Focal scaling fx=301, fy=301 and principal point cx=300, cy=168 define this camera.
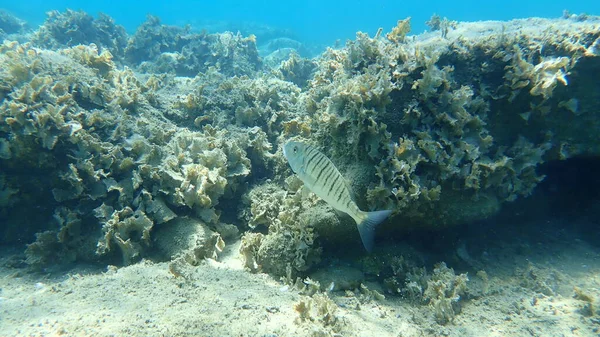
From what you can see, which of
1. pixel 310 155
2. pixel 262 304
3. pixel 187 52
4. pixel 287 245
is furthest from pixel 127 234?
pixel 187 52

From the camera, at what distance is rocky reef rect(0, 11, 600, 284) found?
3.60 metres

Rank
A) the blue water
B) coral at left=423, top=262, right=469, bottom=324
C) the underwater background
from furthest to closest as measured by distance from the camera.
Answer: the blue water < coral at left=423, top=262, right=469, bottom=324 < the underwater background

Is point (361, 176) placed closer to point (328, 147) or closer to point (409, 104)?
point (328, 147)

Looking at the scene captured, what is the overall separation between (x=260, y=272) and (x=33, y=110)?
3.86 metres

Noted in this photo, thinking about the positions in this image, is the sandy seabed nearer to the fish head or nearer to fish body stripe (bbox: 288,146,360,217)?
fish body stripe (bbox: 288,146,360,217)

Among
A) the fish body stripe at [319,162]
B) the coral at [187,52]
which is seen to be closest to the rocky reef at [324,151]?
the fish body stripe at [319,162]

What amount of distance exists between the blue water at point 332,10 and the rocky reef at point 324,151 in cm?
5129

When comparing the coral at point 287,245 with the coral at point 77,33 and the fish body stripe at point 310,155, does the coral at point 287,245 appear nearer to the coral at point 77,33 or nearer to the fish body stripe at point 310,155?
the fish body stripe at point 310,155

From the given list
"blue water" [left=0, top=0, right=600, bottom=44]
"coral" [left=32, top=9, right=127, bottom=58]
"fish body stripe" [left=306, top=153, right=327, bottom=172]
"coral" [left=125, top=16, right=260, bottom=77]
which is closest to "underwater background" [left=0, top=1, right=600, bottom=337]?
"fish body stripe" [left=306, top=153, right=327, bottom=172]

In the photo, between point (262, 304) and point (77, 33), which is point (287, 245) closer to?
point (262, 304)

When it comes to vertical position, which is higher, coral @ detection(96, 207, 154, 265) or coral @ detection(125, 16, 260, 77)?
coral @ detection(125, 16, 260, 77)

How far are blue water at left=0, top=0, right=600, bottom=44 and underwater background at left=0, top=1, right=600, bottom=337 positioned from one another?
169ft

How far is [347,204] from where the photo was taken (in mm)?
2559

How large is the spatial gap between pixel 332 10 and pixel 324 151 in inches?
3295
